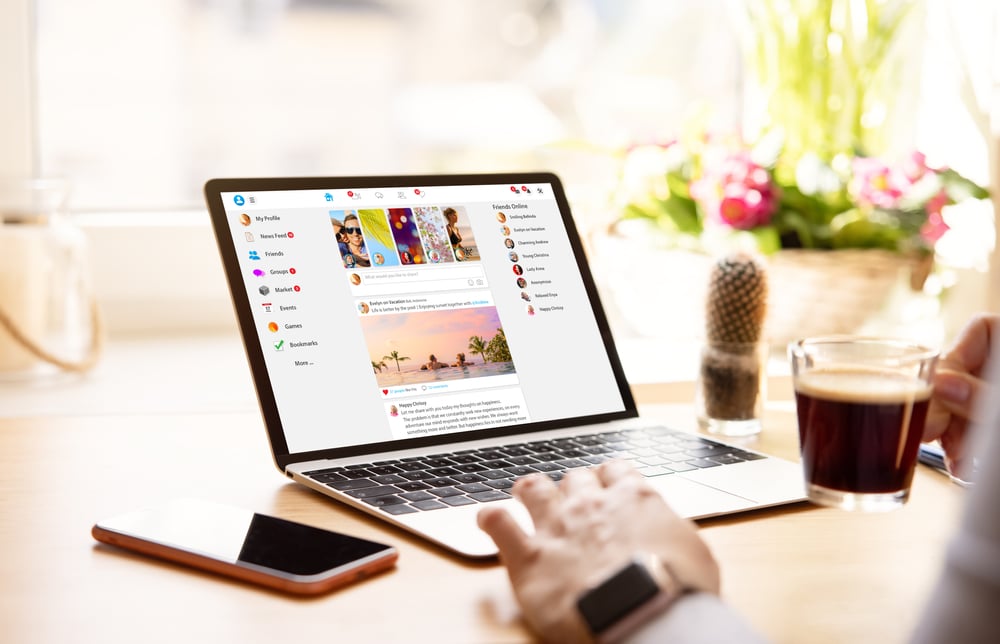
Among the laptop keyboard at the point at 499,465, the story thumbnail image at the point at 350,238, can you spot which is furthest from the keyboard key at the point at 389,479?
the story thumbnail image at the point at 350,238

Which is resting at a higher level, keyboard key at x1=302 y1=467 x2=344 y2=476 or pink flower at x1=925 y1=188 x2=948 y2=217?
pink flower at x1=925 y1=188 x2=948 y2=217

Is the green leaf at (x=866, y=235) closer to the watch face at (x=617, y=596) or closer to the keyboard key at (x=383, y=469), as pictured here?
the keyboard key at (x=383, y=469)

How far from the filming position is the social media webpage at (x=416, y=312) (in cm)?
90

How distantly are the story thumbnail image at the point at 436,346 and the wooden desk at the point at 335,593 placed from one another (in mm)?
134

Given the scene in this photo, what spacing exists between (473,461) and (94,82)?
43.9 inches

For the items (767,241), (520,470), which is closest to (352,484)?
(520,470)

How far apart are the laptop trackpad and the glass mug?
0.05 m

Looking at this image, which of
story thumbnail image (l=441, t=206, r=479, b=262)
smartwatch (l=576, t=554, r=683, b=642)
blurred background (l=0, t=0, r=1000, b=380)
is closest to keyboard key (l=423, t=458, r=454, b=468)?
story thumbnail image (l=441, t=206, r=479, b=262)

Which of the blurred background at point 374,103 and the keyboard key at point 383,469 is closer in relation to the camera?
the keyboard key at point 383,469

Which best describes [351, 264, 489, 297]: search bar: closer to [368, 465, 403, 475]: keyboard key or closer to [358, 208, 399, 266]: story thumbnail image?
[358, 208, 399, 266]: story thumbnail image

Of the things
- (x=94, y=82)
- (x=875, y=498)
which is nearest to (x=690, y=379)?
(x=875, y=498)

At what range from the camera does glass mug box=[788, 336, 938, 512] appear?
0.74 m

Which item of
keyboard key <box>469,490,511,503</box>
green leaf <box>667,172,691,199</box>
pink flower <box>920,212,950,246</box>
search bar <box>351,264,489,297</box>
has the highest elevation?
green leaf <box>667,172,691,199</box>

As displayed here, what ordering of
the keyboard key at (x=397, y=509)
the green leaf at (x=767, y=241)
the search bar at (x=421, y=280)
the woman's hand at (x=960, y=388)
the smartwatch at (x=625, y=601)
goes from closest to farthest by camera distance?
the smartwatch at (x=625, y=601) → the keyboard key at (x=397, y=509) → the woman's hand at (x=960, y=388) → the search bar at (x=421, y=280) → the green leaf at (x=767, y=241)
